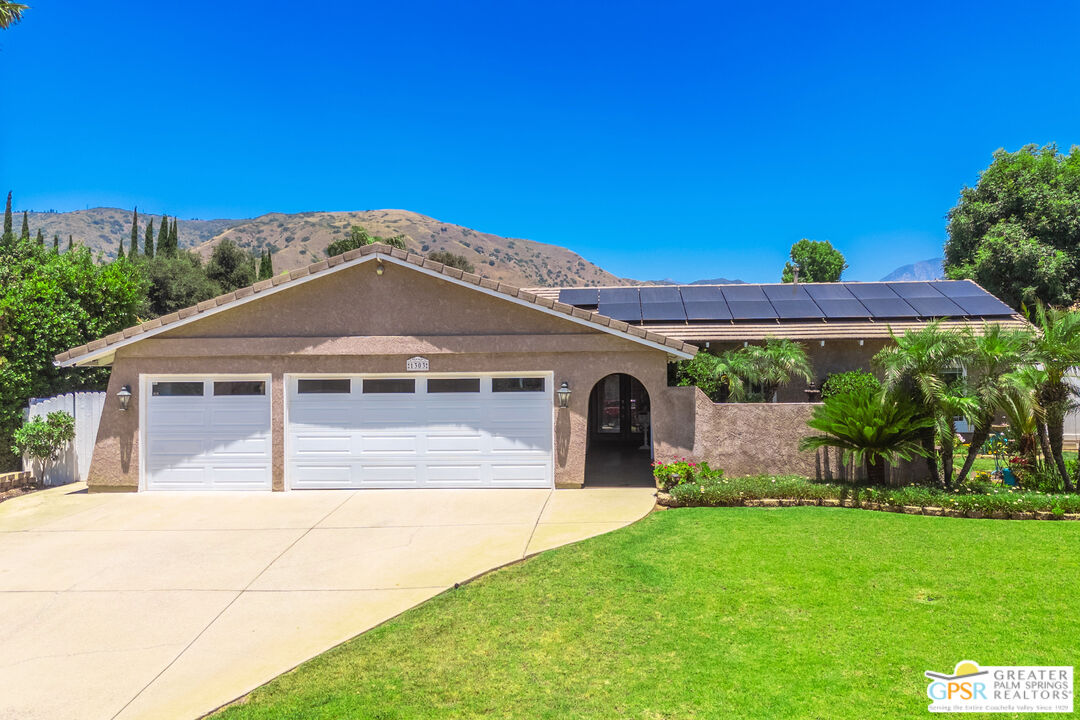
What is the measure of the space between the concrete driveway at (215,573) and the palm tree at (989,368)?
542cm

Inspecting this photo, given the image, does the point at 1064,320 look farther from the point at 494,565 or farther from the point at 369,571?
the point at 369,571

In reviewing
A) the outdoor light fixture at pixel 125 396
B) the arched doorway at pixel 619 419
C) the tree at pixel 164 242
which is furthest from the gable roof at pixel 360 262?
the tree at pixel 164 242

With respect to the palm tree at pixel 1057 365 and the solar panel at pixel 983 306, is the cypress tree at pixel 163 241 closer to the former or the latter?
the solar panel at pixel 983 306

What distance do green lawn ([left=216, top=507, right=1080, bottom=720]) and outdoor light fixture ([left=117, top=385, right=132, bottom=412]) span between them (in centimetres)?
908

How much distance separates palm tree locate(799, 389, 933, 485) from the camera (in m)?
10.6

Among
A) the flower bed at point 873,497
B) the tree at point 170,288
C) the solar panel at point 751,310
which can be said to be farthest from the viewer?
the tree at point 170,288

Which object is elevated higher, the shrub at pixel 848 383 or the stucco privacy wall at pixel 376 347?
the stucco privacy wall at pixel 376 347

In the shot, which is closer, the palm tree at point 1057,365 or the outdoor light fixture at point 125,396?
the palm tree at point 1057,365

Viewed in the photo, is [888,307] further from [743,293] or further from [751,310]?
[743,293]

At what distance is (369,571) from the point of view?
311 inches

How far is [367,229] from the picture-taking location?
118m

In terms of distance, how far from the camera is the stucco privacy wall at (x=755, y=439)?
11914 mm

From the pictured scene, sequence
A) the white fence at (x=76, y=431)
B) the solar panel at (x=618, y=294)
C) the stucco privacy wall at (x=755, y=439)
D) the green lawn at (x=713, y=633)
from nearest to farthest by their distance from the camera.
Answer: the green lawn at (x=713, y=633) < the stucco privacy wall at (x=755, y=439) < the white fence at (x=76, y=431) < the solar panel at (x=618, y=294)

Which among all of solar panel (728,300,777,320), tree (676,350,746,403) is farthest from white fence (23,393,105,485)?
solar panel (728,300,777,320)
